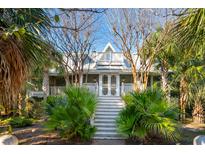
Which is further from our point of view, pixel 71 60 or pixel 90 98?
pixel 71 60

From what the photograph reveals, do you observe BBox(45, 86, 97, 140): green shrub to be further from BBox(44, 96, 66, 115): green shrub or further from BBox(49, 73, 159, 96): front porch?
BBox(49, 73, 159, 96): front porch

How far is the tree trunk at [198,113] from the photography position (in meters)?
9.97

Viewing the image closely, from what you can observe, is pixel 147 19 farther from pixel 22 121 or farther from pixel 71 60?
pixel 22 121

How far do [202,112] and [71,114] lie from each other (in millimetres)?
5772

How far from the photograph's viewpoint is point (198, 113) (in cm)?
999

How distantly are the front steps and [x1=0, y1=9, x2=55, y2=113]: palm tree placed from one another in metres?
4.28

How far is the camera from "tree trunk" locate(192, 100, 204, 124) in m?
9.97

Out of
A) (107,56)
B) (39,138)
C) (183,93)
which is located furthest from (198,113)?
(39,138)

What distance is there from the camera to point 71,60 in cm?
1218

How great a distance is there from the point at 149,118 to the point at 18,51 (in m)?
3.93

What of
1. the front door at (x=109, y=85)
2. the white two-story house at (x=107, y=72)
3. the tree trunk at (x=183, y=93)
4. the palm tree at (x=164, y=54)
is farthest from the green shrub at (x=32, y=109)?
the tree trunk at (x=183, y=93)

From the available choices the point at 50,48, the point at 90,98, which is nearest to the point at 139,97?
the point at 90,98

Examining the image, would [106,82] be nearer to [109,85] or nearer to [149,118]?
[109,85]

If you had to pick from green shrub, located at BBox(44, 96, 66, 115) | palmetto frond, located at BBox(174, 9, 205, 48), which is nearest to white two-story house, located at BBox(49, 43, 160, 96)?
green shrub, located at BBox(44, 96, 66, 115)
